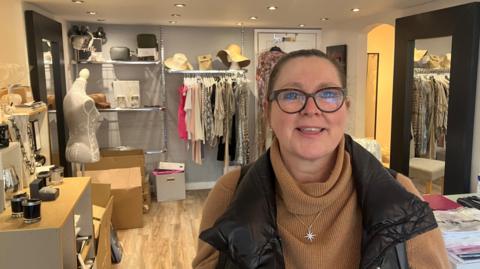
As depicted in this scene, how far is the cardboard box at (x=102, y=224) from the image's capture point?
2.70 m

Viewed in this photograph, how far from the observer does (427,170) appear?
3.33 metres

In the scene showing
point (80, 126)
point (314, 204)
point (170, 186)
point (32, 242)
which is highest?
point (314, 204)

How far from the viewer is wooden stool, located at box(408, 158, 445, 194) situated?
3190 mm

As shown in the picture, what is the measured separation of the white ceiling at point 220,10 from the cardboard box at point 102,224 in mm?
1519

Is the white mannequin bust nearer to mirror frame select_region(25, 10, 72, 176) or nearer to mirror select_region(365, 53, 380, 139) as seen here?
mirror frame select_region(25, 10, 72, 176)

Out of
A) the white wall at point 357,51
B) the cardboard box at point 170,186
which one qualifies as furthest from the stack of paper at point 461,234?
the cardboard box at point 170,186

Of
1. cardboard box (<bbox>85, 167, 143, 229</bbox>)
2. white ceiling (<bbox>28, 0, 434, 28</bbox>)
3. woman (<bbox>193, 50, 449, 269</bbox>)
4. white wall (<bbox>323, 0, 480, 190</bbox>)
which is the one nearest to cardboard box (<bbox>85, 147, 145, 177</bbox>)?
cardboard box (<bbox>85, 167, 143, 229</bbox>)

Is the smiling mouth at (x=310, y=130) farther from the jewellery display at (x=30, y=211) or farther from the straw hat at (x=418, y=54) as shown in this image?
the straw hat at (x=418, y=54)

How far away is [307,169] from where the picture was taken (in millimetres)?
1049

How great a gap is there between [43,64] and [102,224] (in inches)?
56.6

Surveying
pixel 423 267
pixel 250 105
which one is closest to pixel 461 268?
pixel 423 267

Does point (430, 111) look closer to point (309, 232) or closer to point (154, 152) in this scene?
point (309, 232)

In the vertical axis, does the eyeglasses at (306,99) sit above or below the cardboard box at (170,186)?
above

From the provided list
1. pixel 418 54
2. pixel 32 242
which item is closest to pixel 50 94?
pixel 32 242
